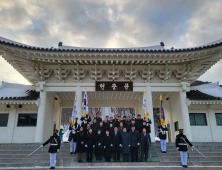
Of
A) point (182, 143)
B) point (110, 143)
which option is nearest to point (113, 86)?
point (110, 143)

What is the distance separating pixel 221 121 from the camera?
11.6m

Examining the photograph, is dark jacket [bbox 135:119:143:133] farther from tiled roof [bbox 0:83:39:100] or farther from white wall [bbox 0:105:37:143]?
white wall [bbox 0:105:37:143]

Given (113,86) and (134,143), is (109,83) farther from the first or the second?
(134,143)

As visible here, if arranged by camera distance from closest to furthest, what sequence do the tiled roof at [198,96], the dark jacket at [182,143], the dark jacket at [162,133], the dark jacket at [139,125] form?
1. the dark jacket at [182,143]
2. the dark jacket at [162,133]
3. the dark jacket at [139,125]
4. the tiled roof at [198,96]

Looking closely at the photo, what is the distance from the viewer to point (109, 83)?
11016 millimetres

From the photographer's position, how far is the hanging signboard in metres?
10.9

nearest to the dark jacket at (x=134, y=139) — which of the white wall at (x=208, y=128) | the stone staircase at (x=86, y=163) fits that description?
the stone staircase at (x=86, y=163)

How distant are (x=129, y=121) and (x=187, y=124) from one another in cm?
370

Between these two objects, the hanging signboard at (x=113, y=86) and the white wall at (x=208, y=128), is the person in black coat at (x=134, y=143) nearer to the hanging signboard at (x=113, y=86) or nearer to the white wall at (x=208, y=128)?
the hanging signboard at (x=113, y=86)

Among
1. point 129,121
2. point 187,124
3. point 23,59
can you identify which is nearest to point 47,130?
point 23,59

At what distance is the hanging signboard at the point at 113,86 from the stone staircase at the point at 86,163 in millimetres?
3687

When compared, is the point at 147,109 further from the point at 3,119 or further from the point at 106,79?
the point at 3,119

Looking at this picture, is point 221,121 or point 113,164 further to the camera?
point 221,121

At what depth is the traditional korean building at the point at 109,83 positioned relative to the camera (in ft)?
32.7
